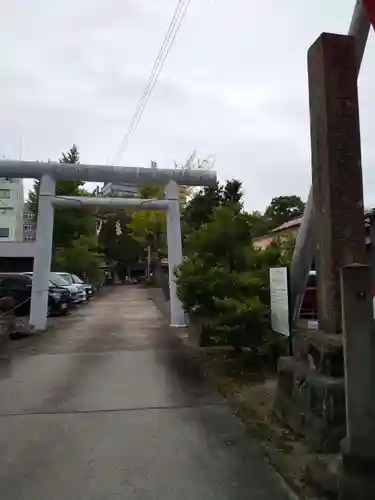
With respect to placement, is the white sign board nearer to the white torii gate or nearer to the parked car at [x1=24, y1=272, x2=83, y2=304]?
the white torii gate

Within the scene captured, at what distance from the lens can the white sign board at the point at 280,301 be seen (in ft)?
23.3

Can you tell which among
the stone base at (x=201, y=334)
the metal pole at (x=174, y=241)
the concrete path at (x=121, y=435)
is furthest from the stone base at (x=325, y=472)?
the metal pole at (x=174, y=241)

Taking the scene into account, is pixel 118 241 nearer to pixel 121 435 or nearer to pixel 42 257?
pixel 42 257

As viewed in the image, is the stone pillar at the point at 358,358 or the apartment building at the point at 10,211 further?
the apartment building at the point at 10,211

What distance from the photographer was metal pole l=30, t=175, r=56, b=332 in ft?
52.3

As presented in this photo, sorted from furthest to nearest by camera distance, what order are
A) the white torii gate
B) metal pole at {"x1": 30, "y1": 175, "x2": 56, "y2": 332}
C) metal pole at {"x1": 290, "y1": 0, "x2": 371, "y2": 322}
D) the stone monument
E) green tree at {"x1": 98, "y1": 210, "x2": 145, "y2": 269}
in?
green tree at {"x1": 98, "y1": 210, "x2": 145, "y2": 269} < metal pole at {"x1": 30, "y1": 175, "x2": 56, "y2": 332} < the white torii gate < metal pole at {"x1": 290, "y1": 0, "x2": 371, "y2": 322} < the stone monument

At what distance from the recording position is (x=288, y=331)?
6992 millimetres

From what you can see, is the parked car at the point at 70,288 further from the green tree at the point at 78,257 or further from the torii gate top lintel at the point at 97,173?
the green tree at the point at 78,257

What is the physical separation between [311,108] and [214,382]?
448 centimetres

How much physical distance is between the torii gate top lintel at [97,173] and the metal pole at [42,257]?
35 cm

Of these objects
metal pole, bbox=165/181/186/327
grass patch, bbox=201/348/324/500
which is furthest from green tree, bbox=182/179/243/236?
grass patch, bbox=201/348/324/500

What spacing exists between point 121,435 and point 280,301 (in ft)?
9.33

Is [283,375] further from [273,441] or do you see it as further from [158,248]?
Result: [158,248]

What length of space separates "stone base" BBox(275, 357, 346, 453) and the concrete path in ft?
1.79
